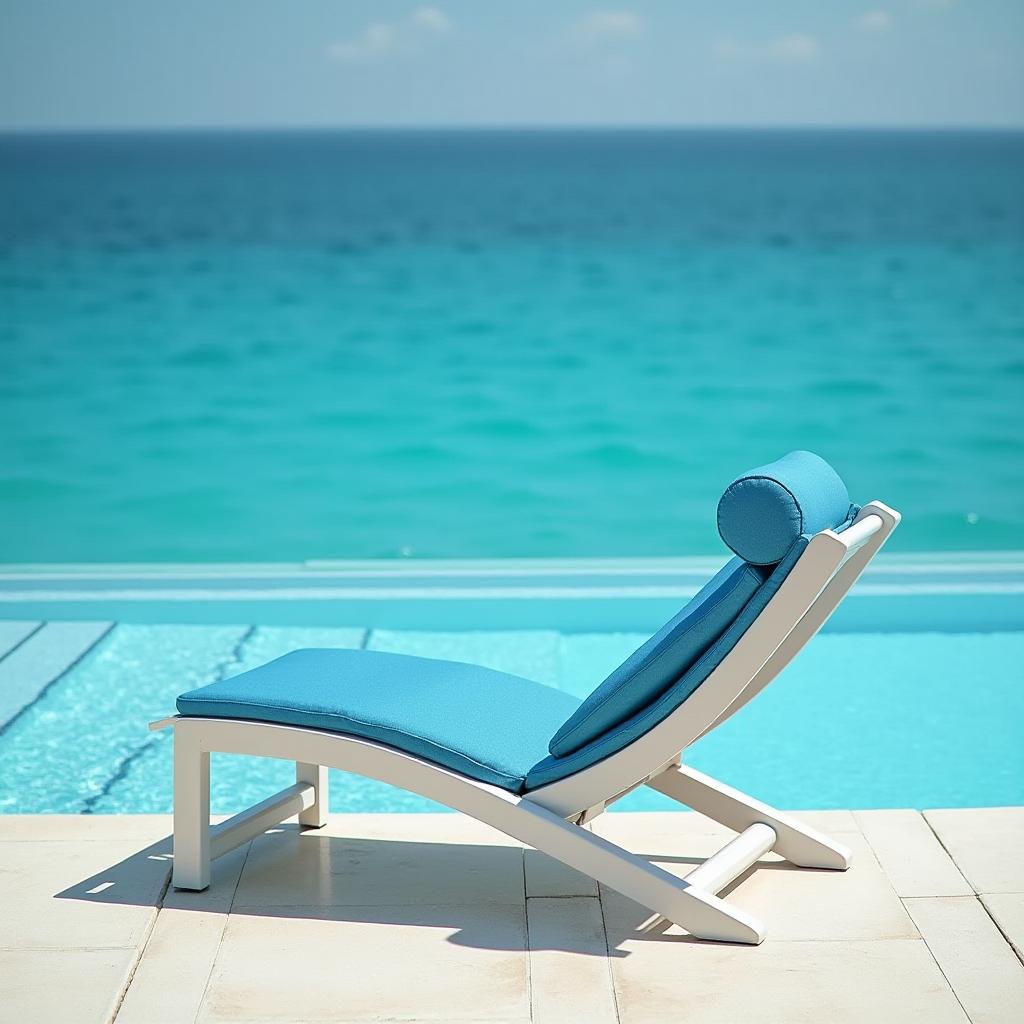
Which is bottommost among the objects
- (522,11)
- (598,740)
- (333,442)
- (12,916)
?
(333,442)

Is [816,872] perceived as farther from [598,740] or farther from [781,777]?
[781,777]

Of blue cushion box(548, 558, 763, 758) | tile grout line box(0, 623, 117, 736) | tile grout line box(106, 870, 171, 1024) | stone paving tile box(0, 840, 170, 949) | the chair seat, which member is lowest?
tile grout line box(0, 623, 117, 736)

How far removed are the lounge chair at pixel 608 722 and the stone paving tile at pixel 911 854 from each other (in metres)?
0.12

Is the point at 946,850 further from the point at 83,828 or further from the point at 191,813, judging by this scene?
the point at 83,828

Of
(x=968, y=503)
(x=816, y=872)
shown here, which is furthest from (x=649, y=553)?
(x=816, y=872)

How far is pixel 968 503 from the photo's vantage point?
10.1 m

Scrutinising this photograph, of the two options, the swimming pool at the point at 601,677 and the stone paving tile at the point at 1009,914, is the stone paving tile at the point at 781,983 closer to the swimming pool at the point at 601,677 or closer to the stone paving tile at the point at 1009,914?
the stone paving tile at the point at 1009,914

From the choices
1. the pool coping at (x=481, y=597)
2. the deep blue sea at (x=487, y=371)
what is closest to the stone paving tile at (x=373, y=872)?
the pool coping at (x=481, y=597)

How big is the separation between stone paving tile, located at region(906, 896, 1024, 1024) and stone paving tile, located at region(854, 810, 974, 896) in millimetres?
53

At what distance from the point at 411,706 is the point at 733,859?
63 centimetres

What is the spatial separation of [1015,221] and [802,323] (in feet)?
36.9

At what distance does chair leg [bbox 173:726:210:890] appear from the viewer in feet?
9.08

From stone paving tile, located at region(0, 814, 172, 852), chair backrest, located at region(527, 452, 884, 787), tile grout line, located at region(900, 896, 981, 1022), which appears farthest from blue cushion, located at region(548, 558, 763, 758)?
stone paving tile, located at region(0, 814, 172, 852)

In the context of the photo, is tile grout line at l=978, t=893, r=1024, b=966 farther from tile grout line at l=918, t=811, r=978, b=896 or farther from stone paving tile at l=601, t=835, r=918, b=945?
stone paving tile at l=601, t=835, r=918, b=945
